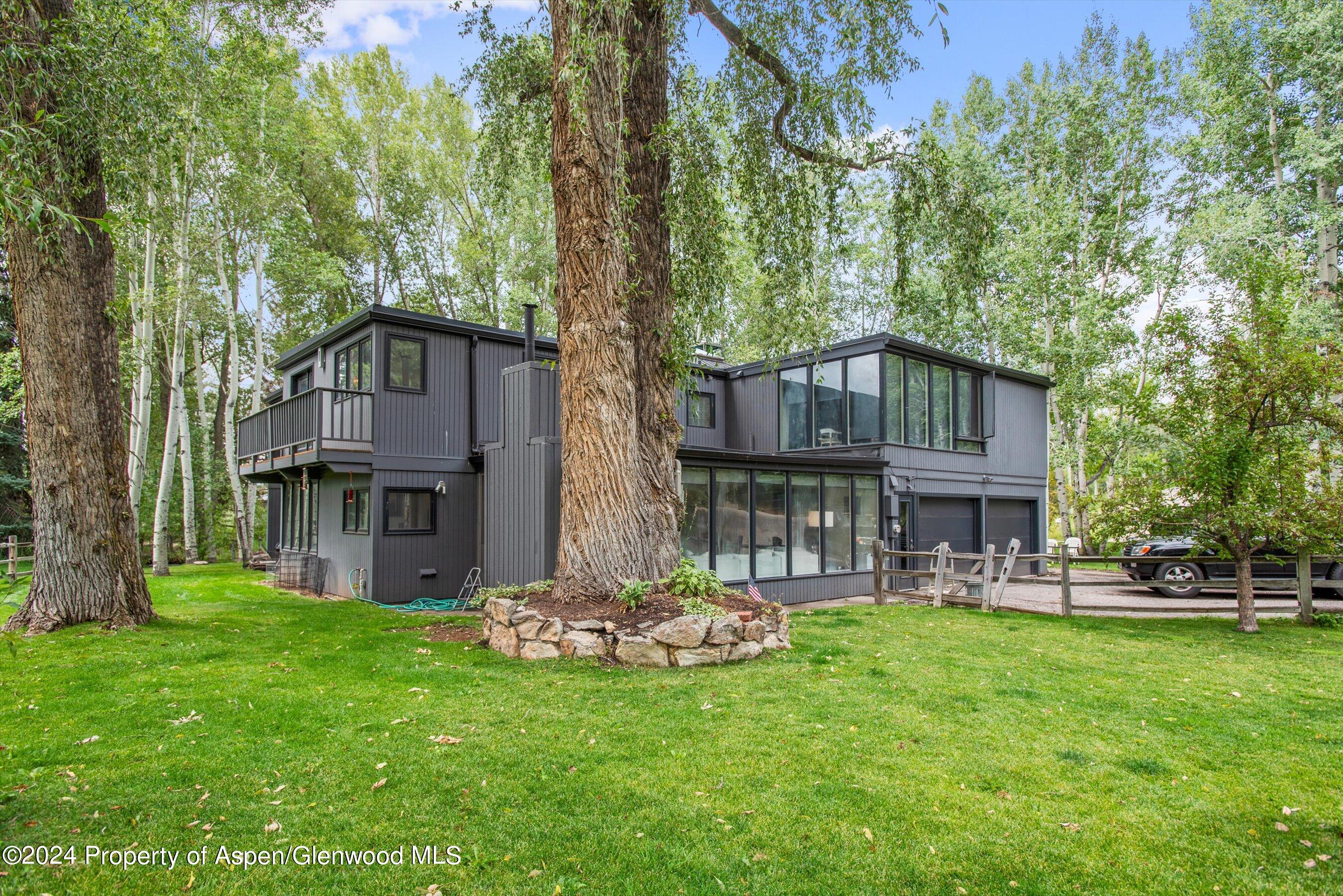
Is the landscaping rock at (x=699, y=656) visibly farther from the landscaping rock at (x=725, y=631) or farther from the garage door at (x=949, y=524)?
the garage door at (x=949, y=524)

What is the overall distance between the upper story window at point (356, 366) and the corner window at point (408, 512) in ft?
5.94

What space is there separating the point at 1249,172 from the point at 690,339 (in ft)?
65.5

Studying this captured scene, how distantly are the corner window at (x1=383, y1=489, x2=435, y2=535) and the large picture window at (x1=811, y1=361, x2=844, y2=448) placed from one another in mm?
7483

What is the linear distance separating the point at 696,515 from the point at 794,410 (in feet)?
17.1

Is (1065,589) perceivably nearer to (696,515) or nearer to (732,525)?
(732,525)

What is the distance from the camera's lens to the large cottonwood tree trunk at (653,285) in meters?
7.00

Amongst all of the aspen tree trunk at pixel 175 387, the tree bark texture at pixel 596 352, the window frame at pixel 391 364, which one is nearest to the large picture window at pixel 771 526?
the tree bark texture at pixel 596 352

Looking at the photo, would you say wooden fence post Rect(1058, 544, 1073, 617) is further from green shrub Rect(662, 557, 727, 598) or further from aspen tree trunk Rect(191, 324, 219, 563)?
Result: aspen tree trunk Rect(191, 324, 219, 563)

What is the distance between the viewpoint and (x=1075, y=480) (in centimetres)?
2078

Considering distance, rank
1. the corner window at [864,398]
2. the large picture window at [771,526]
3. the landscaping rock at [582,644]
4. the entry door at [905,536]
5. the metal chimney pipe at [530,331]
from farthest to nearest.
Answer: the corner window at [864,398]
the entry door at [905,536]
the large picture window at [771,526]
the metal chimney pipe at [530,331]
the landscaping rock at [582,644]

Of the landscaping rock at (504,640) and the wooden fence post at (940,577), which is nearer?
the landscaping rock at (504,640)

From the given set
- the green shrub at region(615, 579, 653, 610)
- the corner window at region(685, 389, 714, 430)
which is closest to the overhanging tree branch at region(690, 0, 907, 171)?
the green shrub at region(615, 579, 653, 610)

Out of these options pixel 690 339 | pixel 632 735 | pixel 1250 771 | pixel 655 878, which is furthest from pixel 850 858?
pixel 690 339

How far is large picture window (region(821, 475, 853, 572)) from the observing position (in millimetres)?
11695
